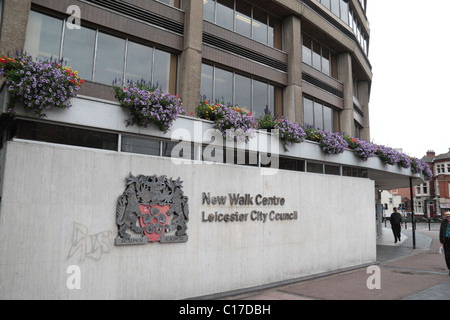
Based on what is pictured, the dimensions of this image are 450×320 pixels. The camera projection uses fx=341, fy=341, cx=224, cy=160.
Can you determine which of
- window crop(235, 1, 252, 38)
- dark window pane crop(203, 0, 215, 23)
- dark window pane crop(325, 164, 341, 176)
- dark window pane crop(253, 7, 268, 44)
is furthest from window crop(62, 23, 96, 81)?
dark window pane crop(325, 164, 341, 176)

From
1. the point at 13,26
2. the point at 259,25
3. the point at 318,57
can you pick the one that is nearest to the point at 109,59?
the point at 13,26

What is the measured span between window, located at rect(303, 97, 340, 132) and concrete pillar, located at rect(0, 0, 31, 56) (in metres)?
11.6

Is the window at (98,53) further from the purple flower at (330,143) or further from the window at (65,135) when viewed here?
the purple flower at (330,143)

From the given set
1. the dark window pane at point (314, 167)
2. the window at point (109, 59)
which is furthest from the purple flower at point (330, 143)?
the window at point (109, 59)

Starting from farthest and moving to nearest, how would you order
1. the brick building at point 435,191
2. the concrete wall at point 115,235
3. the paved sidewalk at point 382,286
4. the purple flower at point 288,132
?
the brick building at point 435,191 < the purple flower at point 288,132 < the paved sidewalk at point 382,286 < the concrete wall at point 115,235

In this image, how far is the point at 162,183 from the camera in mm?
7207

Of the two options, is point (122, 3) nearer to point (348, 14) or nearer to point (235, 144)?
point (235, 144)

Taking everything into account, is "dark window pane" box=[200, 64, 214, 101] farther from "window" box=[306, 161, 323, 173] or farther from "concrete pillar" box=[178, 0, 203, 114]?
"window" box=[306, 161, 323, 173]

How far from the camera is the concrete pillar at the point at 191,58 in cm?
1164

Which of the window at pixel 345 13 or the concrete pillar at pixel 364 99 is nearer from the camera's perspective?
the window at pixel 345 13

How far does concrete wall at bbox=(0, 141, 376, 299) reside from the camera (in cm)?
561

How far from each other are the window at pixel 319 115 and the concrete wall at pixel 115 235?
21.4 ft
